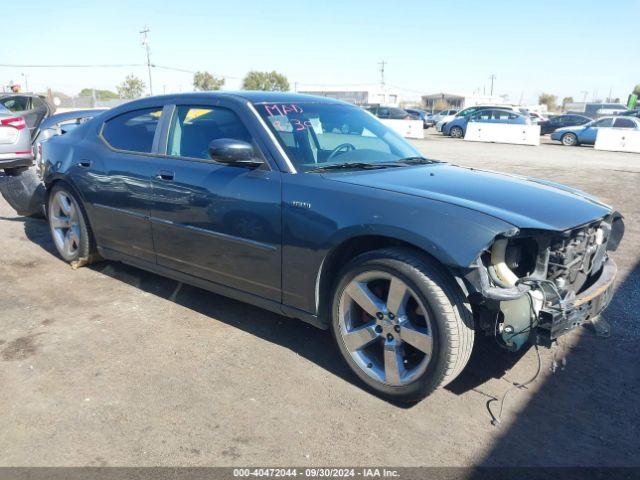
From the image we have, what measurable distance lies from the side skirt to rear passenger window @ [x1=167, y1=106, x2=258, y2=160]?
2.97ft

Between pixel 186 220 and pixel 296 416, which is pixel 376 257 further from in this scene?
pixel 186 220

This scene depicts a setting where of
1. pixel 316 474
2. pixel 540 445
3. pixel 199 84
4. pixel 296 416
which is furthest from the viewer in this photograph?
pixel 199 84

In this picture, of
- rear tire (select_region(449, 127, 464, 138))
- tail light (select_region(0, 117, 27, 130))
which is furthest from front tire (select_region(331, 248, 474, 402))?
rear tire (select_region(449, 127, 464, 138))

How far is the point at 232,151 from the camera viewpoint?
3.24 m

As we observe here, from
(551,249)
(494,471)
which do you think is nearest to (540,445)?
(494,471)

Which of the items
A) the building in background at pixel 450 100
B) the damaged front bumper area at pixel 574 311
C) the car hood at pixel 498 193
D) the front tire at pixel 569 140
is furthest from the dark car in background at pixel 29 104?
the building in background at pixel 450 100

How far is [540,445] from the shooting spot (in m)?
2.58

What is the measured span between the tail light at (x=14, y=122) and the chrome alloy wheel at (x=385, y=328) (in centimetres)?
821

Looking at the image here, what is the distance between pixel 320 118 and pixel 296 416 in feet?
6.86

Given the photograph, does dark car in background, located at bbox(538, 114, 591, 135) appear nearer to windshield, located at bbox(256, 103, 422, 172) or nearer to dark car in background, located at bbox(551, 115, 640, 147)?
dark car in background, located at bbox(551, 115, 640, 147)

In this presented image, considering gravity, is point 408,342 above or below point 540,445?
above

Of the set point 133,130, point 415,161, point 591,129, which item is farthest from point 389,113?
point 415,161

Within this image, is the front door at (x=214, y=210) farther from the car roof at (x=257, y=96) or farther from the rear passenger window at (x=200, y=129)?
the car roof at (x=257, y=96)

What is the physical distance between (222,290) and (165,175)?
94cm
